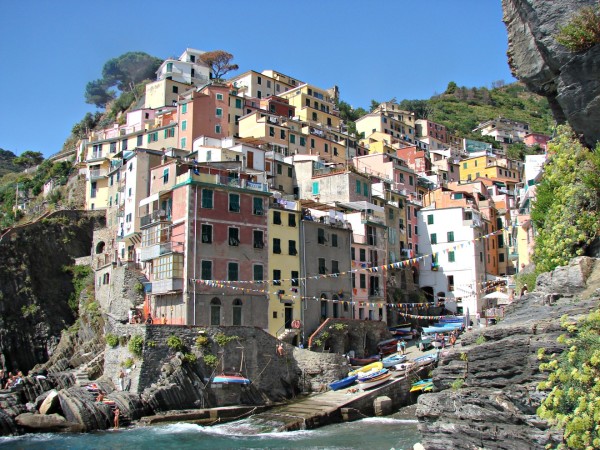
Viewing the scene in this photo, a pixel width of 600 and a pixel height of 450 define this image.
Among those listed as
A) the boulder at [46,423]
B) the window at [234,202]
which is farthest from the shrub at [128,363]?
the window at [234,202]

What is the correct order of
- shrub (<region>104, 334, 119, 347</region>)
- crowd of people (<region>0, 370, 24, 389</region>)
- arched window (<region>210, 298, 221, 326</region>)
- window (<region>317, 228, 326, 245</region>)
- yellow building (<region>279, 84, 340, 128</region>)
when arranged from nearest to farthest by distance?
1. shrub (<region>104, 334, 119, 347</region>)
2. arched window (<region>210, 298, 221, 326</region>)
3. crowd of people (<region>0, 370, 24, 389</region>)
4. window (<region>317, 228, 326, 245</region>)
5. yellow building (<region>279, 84, 340, 128</region>)

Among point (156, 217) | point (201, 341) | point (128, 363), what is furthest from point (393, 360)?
point (156, 217)

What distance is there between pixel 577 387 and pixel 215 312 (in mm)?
31317

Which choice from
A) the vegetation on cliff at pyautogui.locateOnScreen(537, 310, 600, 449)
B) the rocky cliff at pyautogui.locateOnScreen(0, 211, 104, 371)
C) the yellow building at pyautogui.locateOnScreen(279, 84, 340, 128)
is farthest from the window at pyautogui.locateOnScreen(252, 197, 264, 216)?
the yellow building at pyautogui.locateOnScreen(279, 84, 340, 128)

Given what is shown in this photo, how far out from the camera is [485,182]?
9594cm

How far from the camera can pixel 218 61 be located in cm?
11469

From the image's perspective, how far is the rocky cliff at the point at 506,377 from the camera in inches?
776

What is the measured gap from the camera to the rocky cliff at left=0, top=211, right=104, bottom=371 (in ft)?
194

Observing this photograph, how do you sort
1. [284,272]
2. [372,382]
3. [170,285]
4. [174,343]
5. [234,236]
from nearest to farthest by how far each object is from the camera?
1. [174,343]
2. [372,382]
3. [170,285]
4. [234,236]
5. [284,272]

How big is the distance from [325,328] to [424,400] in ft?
89.3

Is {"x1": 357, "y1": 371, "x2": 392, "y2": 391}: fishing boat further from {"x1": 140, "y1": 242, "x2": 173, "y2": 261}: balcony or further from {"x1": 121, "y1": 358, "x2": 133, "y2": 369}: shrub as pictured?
{"x1": 140, "y1": 242, "x2": 173, "y2": 261}: balcony

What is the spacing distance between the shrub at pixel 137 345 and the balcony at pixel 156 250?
6.97 m

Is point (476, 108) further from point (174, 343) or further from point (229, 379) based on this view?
point (174, 343)

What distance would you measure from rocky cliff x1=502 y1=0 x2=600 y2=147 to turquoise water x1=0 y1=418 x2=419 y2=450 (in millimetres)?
17578
